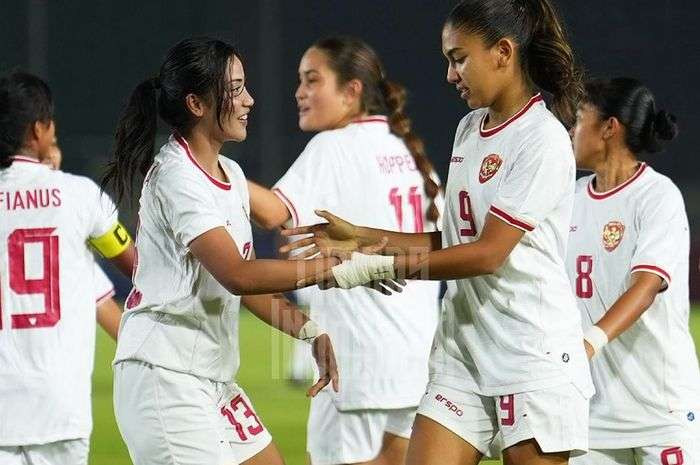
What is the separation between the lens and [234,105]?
156 inches

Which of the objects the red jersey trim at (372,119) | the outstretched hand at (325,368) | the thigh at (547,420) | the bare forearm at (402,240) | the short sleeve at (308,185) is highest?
the red jersey trim at (372,119)

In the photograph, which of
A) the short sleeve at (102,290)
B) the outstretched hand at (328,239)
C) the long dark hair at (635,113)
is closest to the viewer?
the outstretched hand at (328,239)

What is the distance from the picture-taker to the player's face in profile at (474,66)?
12.1 feet

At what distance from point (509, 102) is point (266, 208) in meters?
1.64

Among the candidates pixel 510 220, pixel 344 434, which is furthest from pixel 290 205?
pixel 510 220

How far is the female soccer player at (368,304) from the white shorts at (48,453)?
1.07 m

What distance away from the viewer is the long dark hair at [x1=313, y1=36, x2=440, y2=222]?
5457 mm

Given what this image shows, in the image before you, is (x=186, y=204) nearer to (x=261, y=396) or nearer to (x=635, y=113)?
(x=635, y=113)

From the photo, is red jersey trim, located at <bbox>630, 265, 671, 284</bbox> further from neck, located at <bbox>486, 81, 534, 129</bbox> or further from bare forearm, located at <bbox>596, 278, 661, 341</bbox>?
neck, located at <bbox>486, 81, 534, 129</bbox>

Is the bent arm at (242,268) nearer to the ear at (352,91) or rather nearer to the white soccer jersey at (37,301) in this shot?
the white soccer jersey at (37,301)

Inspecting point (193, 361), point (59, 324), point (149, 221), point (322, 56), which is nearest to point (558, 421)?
point (193, 361)

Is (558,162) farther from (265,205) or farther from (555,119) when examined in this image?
(265,205)

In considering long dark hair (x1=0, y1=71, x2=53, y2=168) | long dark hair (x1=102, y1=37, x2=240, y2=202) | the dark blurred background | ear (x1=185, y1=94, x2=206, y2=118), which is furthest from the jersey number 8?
the dark blurred background

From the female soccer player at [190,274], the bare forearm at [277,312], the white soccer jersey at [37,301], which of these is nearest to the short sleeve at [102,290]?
the white soccer jersey at [37,301]
